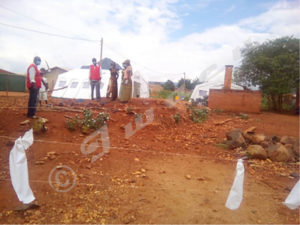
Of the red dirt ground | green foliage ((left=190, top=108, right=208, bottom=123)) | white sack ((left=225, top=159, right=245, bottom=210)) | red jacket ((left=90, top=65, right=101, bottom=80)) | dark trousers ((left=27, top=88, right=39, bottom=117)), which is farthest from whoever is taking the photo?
red jacket ((left=90, top=65, right=101, bottom=80))

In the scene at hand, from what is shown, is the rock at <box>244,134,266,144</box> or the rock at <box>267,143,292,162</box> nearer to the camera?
the rock at <box>267,143,292,162</box>

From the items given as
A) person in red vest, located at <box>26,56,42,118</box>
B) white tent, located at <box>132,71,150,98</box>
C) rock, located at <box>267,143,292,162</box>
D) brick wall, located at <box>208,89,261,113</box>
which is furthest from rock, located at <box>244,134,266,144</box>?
white tent, located at <box>132,71,150,98</box>

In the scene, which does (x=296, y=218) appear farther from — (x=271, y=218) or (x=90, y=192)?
(x=90, y=192)

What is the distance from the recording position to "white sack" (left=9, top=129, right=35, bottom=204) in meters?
2.07

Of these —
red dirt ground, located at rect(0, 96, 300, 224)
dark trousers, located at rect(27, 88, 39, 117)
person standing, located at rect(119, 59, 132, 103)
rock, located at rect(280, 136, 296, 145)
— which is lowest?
red dirt ground, located at rect(0, 96, 300, 224)

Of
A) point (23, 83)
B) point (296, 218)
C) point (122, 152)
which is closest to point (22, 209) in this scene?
point (122, 152)

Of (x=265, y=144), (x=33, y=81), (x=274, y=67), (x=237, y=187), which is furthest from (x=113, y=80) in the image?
(x=274, y=67)

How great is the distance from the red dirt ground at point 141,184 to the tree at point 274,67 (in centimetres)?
1123

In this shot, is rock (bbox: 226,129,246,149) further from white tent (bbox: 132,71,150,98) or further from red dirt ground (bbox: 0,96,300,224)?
white tent (bbox: 132,71,150,98)

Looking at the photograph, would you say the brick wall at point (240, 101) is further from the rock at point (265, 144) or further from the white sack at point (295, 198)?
Answer: the white sack at point (295, 198)

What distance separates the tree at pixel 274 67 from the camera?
532 inches

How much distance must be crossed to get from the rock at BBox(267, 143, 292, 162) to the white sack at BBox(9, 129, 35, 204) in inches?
164

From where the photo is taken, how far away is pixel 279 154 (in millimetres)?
4238

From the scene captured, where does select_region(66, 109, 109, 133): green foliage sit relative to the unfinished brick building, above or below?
below
